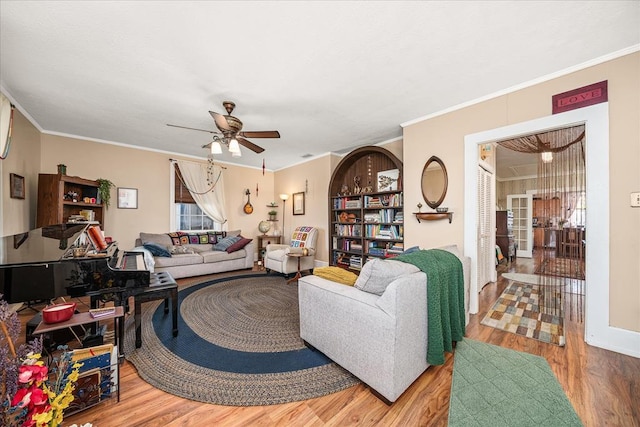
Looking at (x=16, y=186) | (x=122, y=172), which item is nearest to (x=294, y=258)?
(x=122, y=172)

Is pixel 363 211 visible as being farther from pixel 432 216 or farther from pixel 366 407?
pixel 366 407

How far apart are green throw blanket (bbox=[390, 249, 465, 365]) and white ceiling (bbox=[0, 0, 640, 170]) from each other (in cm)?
175

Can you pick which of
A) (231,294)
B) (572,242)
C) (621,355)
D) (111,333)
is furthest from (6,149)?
(572,242)

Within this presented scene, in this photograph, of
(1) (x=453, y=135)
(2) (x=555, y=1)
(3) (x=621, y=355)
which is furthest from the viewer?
(1) (x=453, y=135)

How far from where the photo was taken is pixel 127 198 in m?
4.73

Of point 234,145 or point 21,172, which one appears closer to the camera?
point 234,145

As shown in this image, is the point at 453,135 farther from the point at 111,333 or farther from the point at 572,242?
the point at 111,333

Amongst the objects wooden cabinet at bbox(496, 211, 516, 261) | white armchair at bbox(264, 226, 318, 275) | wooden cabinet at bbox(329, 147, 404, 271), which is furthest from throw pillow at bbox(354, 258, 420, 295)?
wooden cabinet at bbox(496, 211, 516, 261)

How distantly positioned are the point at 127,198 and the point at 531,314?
21.7 feet

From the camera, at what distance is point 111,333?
95.5 inches

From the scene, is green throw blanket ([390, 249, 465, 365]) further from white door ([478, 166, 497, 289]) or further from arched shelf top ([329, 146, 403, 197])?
arched shelf top ([329, 146, 403, 197])

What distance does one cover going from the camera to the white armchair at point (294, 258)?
181 inches

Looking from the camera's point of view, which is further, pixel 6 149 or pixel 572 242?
pixel 572 242

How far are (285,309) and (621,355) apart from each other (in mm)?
3124
